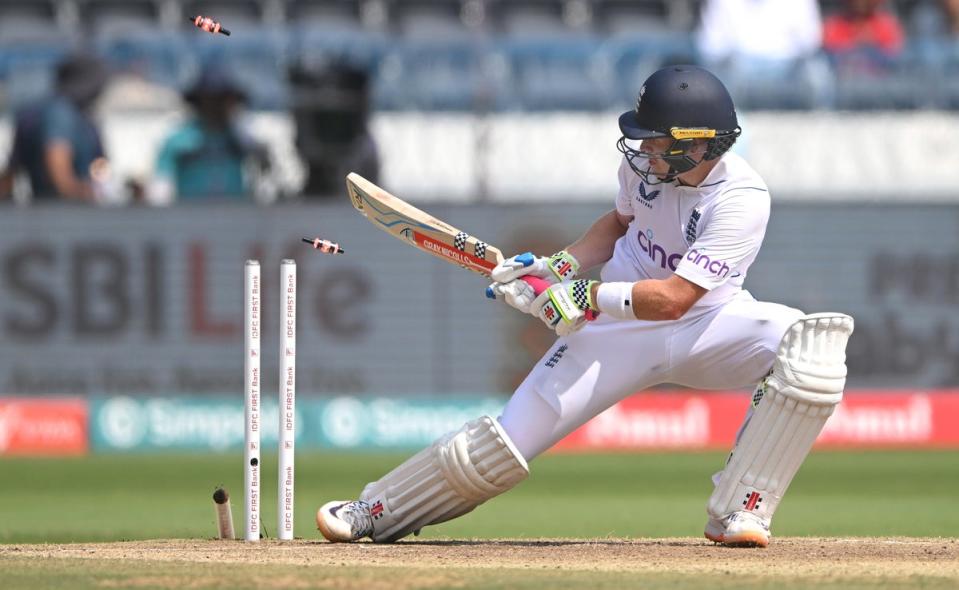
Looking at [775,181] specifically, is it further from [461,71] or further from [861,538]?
[861,538]

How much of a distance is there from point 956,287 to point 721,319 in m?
7.04

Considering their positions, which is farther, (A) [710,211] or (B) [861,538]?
(B) [861,538]

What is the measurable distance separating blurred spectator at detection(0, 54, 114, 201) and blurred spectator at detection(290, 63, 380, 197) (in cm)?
138

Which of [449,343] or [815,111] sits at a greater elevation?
[815,111]

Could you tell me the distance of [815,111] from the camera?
13.0 m

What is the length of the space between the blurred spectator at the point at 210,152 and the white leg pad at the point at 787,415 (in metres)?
6.75

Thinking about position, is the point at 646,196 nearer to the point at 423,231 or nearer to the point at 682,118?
the point at 682,118

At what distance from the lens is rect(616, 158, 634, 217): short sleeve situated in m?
6.14

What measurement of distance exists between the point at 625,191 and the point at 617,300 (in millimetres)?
599

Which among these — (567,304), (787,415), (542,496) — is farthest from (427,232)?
(542,496)

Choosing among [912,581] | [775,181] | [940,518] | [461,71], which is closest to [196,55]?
[461,71]

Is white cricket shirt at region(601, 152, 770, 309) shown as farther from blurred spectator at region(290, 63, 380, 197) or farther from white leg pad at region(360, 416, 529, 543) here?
blurred spectator at region(290, 63, 380, 197)

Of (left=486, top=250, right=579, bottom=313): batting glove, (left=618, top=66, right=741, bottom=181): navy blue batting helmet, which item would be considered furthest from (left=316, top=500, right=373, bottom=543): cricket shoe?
(left=618, top=66, right=741, bottom=181): navy blue batting helmet

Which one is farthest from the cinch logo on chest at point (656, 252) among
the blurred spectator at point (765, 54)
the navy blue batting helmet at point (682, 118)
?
the blurred spectator at point (765, 54)
